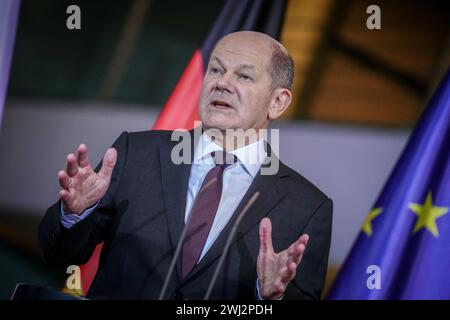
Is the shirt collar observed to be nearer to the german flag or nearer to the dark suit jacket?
the dark suit jacket

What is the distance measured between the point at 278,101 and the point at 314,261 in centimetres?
43

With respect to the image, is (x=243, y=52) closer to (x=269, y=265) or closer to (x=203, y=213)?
(x=203, y=213)

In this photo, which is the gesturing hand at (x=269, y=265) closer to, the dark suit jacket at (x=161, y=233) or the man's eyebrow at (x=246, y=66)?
the dark suit jacket at (x=161, y=233)


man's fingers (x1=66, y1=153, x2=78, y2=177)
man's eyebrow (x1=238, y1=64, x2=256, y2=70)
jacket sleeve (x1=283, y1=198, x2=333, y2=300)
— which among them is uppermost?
man's eyebrow (x1=238, y1=64, x2=256, y2=70)

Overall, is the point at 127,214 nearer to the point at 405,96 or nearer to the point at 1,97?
the point at 1,97

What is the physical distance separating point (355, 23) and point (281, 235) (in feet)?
8.35

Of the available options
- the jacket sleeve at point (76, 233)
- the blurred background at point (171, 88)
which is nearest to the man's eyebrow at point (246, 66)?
the jacket sleeve at point (76, 233)

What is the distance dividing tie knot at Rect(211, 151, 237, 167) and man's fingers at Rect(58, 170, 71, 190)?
42 cm

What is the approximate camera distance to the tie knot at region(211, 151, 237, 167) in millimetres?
1763

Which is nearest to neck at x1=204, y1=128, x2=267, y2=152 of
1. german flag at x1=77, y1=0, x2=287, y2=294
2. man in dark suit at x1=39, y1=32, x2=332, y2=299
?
man in dark suit at x1=39, y1=32, x2=332, y2=299

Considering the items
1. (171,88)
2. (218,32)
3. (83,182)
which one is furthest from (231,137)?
(171,88)

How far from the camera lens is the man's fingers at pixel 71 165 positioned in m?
1.41
